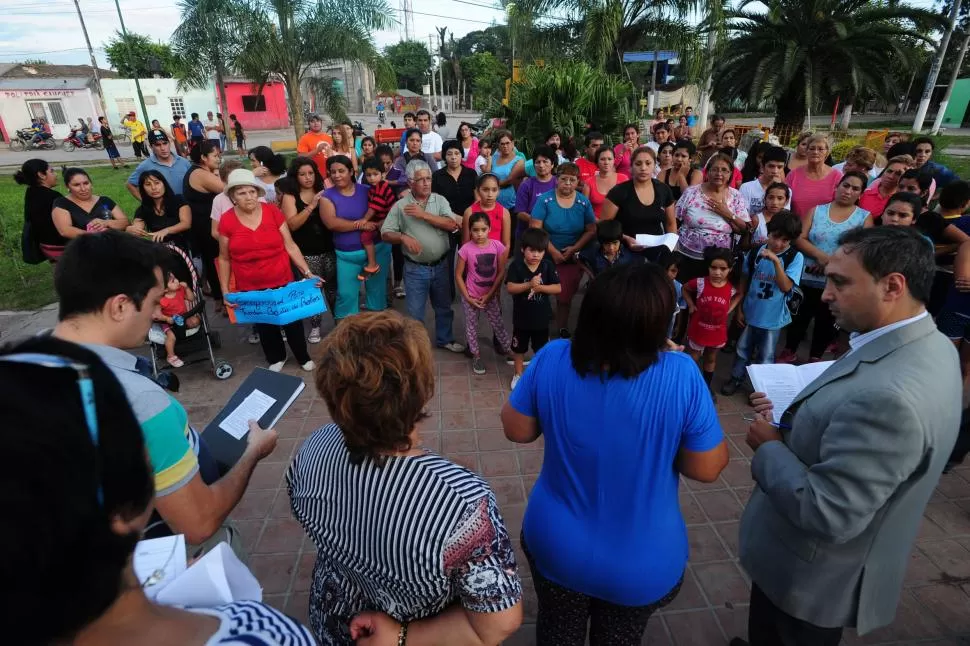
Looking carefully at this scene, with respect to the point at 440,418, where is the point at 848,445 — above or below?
above

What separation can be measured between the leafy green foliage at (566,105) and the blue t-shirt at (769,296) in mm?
6837

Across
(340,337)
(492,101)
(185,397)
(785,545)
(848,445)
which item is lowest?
(185,397)

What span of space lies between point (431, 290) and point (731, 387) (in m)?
2.83

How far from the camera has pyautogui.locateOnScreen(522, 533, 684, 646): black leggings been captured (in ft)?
5.56

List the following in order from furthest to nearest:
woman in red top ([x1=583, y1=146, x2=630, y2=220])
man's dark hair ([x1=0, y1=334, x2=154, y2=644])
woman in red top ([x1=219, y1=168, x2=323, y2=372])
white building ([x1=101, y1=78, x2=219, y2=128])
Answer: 1. white building ([x1=101, y1=78, x2=219, y2=128])
2. woman in red top ([x1=583, y1=146, x2=630, y2=220])
3. woman in red top ([x1=219, y1=168, x2=323, y2=372])
4. man's dark hair ([x1=0, y1=334, x2=154, y2=644])

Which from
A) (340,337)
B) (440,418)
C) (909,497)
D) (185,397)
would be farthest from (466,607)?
(185,397)

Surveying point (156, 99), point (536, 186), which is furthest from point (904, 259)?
point (156, 99)

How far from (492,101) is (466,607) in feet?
41.4

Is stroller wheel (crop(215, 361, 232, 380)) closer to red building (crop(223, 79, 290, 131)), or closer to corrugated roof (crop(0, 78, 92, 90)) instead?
red building (crop(223, 79, 290, 131))

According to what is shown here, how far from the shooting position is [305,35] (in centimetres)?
1520

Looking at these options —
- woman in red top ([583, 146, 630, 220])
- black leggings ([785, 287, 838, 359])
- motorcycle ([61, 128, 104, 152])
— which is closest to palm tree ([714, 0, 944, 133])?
woman in red top ([583, 146, 630, 220])

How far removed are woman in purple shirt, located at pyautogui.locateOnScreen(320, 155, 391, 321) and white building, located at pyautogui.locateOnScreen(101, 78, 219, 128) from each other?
34.4 metres

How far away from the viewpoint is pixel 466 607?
122 centimetres

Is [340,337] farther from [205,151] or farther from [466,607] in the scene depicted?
[205,151]
